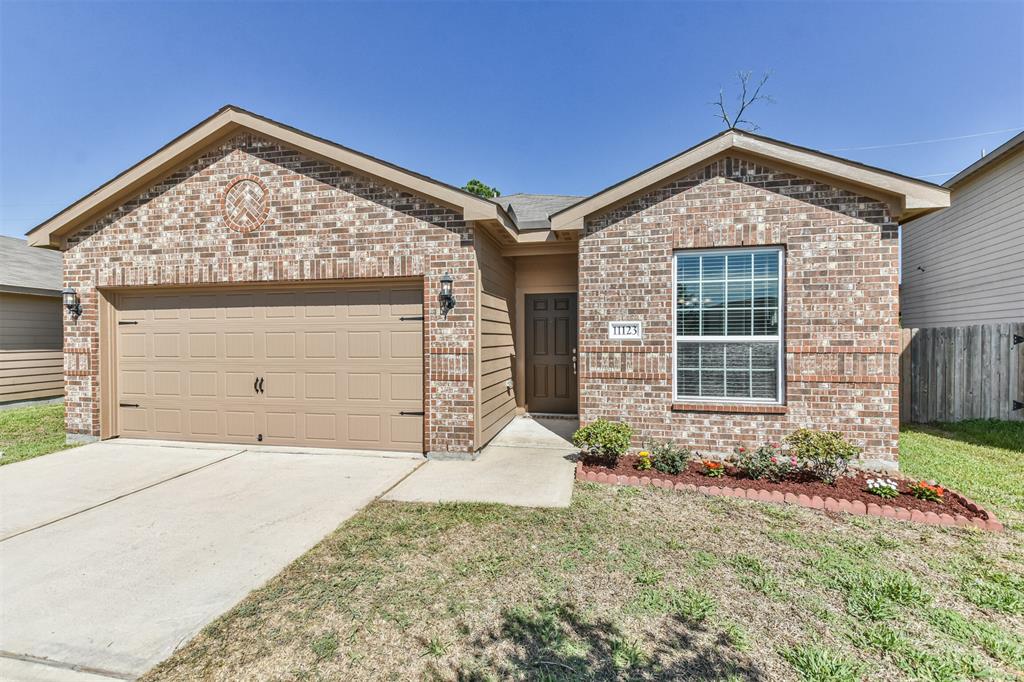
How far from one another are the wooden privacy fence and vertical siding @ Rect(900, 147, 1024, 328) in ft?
3.40

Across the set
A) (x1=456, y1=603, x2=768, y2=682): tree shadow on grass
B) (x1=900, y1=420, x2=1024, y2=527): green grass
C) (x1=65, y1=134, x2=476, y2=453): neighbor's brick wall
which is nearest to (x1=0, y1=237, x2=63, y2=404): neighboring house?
(x1=65, y1=134, x2=476, y2=453): neighbor's brick wall

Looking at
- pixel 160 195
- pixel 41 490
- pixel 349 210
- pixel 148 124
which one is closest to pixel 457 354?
pixel 349 210

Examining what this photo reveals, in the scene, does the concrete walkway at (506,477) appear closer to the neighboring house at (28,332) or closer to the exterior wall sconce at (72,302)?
the exterior wall sconce at (72,302)

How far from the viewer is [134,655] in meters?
2.32

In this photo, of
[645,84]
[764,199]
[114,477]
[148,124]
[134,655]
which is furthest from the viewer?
[645,84]

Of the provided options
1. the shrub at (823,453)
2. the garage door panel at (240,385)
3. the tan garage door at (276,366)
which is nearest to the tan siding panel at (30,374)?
the tan garage door at (276,366)

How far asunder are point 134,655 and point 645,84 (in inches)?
566

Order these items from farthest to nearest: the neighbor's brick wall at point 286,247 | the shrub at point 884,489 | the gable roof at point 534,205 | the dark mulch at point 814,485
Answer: the gable roof at point 534,205 < the neighbor's brick wall at point 286,247 < the shrub at point 884,489 < the dark mulch at point 814,485

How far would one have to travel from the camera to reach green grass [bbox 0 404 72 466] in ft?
20.2

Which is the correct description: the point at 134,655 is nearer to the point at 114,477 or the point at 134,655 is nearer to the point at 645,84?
the point at 114,477

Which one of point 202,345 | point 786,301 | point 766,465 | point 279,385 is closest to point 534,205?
point 786,301

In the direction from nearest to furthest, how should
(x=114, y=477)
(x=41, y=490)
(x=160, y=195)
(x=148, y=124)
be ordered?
1. (x=41, y=490)
2. (x=114, y=477)
3. (x=160, y=195)
4. (x=148, y=124)

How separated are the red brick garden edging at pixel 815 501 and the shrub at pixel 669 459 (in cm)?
25

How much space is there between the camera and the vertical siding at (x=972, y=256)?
25.7 ft
